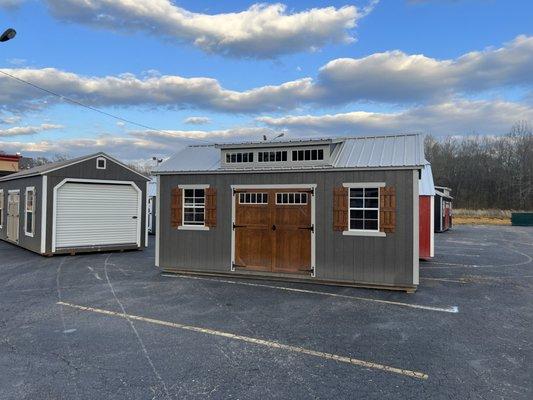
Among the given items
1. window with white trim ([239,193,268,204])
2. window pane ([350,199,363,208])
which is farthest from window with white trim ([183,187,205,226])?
window pane ([350,199,363,208])

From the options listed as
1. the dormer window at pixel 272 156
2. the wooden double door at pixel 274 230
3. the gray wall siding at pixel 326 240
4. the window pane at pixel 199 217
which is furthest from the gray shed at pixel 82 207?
the dormer window at pixel 272 156

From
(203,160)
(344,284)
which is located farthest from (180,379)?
(203,160)

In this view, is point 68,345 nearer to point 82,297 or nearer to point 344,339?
point 82,297

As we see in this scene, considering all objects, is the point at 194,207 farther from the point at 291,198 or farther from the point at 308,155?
the point at 308,155

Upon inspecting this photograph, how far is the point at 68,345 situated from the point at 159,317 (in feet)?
5.27

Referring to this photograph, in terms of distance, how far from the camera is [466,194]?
189 ft

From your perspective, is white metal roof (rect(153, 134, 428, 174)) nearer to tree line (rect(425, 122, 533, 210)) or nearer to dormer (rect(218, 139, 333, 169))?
dormer (rect(218, 139, 333, 169))

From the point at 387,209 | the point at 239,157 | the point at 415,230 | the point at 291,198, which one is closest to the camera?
the point at 415,230

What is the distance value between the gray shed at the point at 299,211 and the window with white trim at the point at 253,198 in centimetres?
3

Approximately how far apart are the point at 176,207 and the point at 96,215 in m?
5.60

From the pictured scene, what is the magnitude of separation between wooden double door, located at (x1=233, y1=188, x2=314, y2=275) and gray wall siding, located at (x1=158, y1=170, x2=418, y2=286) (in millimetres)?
253

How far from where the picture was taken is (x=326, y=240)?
959 cm

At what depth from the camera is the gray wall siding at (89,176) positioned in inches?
561

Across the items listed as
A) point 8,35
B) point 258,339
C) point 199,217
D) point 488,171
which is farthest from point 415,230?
point 488,171
